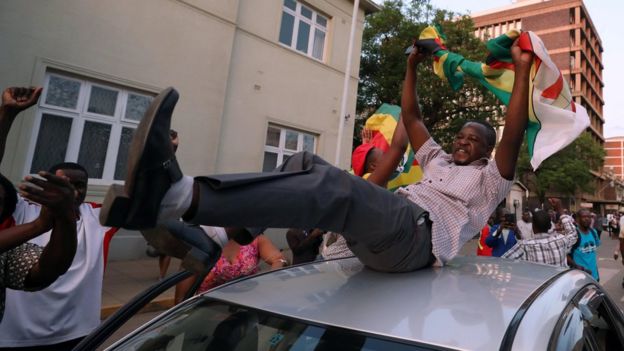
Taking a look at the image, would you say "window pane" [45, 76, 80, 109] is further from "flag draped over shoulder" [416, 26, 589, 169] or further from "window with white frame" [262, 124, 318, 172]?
"flag draped over shoulder" [416, 26, 589, 169]

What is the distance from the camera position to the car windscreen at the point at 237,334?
106cm

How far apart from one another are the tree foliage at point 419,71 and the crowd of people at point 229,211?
14397 millimetres

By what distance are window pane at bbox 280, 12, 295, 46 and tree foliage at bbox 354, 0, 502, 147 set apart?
744cm

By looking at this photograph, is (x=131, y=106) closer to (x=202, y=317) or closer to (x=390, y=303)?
(x=202, y=317)

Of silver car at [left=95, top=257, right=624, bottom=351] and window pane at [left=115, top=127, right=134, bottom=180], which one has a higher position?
window pane at [left=115, top=127, right=134, bottom=180]

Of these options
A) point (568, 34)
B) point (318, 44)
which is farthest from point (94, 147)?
point (568, 34)

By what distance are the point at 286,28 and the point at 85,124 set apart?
18.1 feet

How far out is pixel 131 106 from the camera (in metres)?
7.34

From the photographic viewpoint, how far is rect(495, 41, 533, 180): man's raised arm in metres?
1.99

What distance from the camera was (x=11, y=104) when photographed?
1.78 metres

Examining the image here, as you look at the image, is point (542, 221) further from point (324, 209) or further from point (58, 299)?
point (58, 299)

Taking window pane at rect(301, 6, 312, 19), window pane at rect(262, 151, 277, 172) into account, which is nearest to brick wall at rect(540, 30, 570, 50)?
window pane at rect(301, 6, 312, 19)

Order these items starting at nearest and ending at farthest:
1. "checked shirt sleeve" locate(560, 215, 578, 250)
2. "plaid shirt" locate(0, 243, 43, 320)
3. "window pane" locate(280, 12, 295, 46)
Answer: "plaid shirt" locate(0, 243, 43, 320) < "checked shirt sleeve" locate(560, 215, 578, 250) < "window pane" locate(280, 12, 295, 46)

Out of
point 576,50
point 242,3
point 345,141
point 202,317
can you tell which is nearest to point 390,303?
point 202,317
